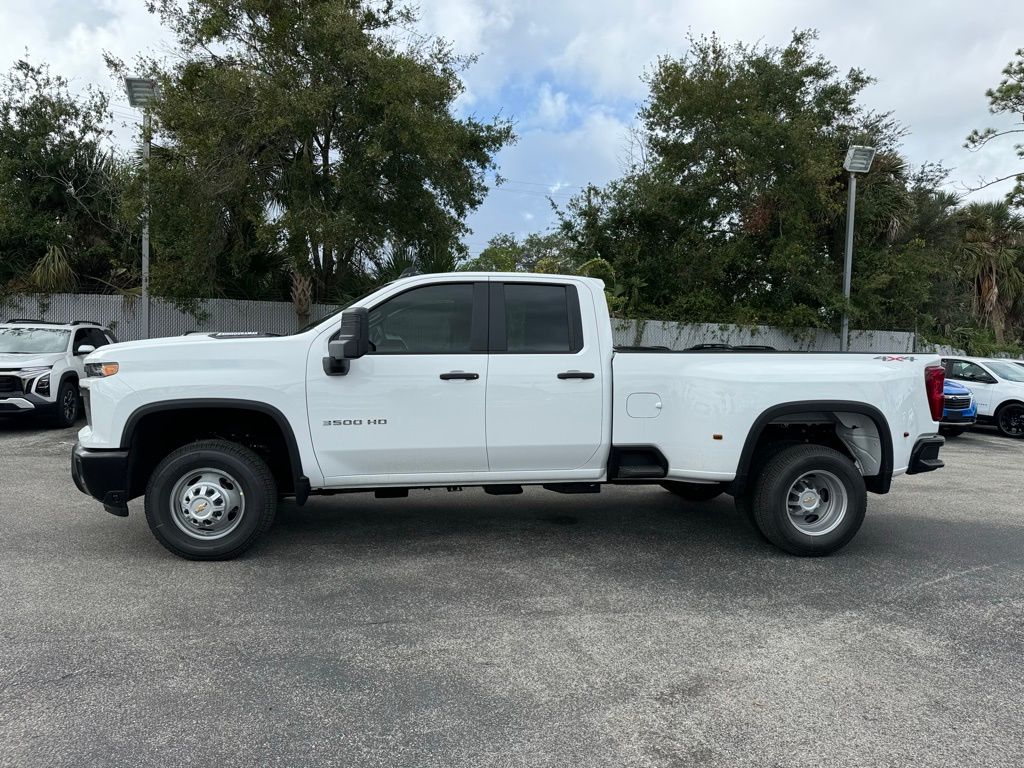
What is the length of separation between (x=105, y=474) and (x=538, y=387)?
2.98 m

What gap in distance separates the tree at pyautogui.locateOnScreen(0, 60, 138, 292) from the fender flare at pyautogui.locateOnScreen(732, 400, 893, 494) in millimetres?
16908

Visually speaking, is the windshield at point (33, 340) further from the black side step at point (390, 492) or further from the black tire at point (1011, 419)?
the black tire at point (1011, 419)

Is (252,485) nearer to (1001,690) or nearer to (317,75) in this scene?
(1001,690)

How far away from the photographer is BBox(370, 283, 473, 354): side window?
530cm

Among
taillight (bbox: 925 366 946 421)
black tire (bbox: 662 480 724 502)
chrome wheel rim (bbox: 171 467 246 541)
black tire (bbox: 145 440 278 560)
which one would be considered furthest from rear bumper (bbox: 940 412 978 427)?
chrome wheel rim (bbox: 171 467 246 541)

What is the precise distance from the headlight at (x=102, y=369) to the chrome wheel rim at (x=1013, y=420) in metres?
15.3

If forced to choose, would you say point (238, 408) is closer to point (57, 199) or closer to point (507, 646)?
point (507, 646)

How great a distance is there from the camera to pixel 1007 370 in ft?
48.2

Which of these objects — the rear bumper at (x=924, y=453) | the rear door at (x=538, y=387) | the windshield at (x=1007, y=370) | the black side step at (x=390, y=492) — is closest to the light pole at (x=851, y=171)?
the windshield at (x=1007, y=370)

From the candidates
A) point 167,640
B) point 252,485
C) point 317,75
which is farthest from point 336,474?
point 317,75

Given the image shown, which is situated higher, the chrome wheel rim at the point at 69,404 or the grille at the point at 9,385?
the grille at the point at 9,385

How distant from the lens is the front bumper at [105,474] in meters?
5.00

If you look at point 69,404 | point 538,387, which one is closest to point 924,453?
point 538,387

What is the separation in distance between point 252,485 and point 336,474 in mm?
558
